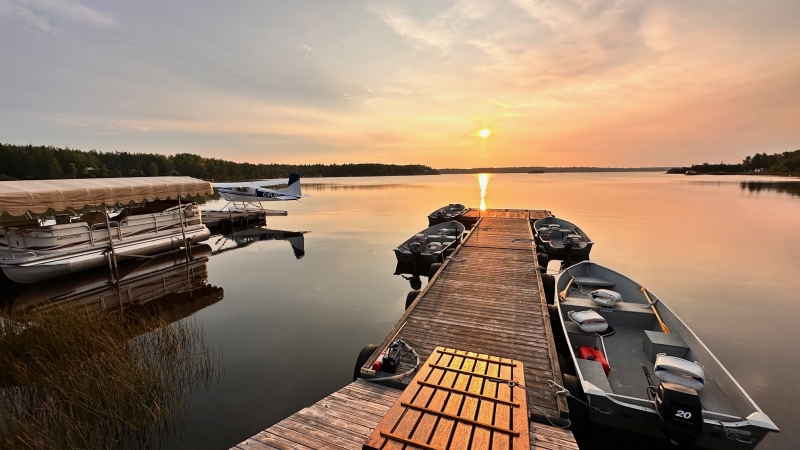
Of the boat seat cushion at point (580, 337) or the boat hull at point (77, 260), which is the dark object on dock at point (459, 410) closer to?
the boat seat cushion at point (580, 337)

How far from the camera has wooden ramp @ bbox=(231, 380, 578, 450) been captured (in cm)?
425

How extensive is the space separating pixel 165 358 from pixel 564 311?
1109 centimetres

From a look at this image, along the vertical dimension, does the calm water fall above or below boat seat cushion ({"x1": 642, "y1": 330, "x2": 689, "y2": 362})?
below

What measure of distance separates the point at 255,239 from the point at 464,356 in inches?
985

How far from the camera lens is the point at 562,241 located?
20734 millimetres

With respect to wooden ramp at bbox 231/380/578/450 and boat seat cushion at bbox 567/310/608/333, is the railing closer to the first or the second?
wooden ramp at bbox 231/380/578/450

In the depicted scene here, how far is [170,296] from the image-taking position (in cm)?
1373

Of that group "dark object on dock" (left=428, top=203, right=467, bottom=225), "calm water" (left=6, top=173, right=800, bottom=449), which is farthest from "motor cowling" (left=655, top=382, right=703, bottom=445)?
"dark object on dock" (left=428, top=203, right=467, bottom=225)

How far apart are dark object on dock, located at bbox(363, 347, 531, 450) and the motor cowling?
218 centimetres

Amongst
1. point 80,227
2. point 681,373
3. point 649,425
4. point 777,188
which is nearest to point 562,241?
point 681,373

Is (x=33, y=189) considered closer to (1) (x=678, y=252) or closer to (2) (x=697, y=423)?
(2) (x=697, y=423)

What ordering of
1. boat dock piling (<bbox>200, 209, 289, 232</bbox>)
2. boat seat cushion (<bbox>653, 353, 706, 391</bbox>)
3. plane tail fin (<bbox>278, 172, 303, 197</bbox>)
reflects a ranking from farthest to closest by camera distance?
plane tail fin (<bbox>278, 172, 303, 197</bbox>) < boat dock piling (<bbox>200, 209, 289, 232</bbox>) < boat seat cushion (<bbox>653, 353, 706, 391</bbox>)

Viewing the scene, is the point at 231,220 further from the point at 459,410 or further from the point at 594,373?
the point at 594,373

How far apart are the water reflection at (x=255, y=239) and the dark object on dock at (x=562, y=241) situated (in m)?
16.3
